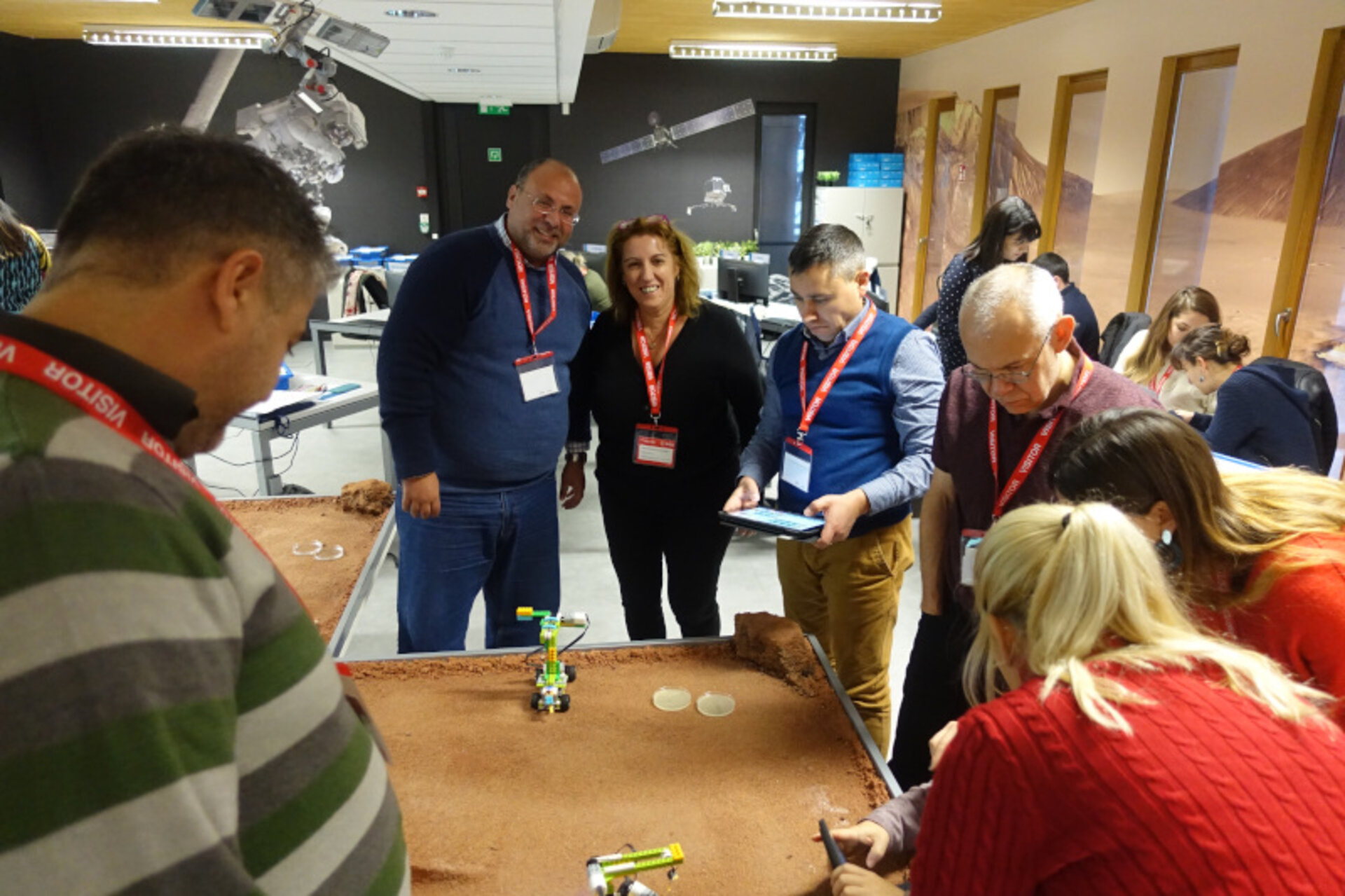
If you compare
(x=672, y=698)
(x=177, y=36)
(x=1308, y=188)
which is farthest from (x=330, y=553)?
(x=177, y=36)

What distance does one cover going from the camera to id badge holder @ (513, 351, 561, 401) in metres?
2.02

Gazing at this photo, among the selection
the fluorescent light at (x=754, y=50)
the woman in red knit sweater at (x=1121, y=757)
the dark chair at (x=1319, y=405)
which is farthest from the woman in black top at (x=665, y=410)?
the fluorescent light at (x=754, y=50)

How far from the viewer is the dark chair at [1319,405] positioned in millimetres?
2666

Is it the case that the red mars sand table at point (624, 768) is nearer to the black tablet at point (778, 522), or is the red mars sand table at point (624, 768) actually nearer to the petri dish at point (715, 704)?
the petri dish at point (715, 704)

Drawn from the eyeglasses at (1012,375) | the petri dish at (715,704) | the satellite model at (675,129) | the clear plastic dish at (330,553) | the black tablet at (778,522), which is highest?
the satellite model at (675,129)

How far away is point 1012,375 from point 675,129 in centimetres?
826

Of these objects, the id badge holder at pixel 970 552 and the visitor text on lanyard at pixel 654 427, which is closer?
the id badge holder at pixel 970 552

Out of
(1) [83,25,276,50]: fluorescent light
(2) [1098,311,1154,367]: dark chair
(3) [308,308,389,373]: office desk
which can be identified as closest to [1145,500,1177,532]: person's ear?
(2) [1098,311,1154,367]: dark chair

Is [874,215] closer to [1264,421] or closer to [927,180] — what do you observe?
[927,180]

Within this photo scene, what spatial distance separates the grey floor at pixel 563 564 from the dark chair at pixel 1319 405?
147 cm

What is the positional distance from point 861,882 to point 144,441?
3.18 feet

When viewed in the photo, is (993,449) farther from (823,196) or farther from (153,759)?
(823,196)

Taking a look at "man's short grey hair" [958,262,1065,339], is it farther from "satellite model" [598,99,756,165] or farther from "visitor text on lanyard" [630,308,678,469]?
"satellite model" [598,99,756,165]

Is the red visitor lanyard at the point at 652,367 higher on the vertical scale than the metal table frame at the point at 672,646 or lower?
higher
